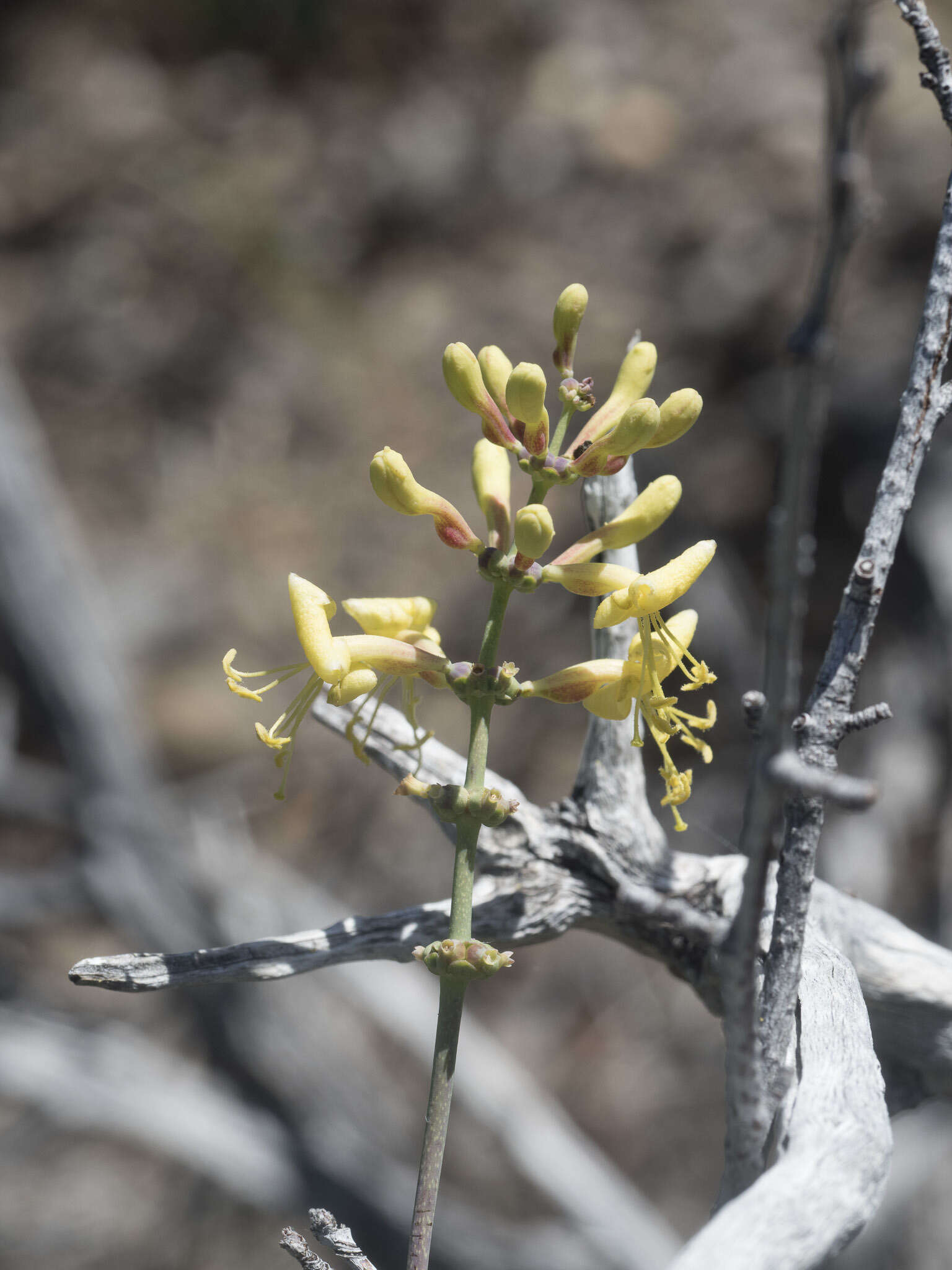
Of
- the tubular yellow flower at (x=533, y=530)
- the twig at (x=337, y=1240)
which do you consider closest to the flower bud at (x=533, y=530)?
the tubular yellow flower at (x=533, y=530)

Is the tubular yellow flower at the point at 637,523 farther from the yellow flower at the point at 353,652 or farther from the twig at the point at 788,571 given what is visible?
the twig at the point at 788,571

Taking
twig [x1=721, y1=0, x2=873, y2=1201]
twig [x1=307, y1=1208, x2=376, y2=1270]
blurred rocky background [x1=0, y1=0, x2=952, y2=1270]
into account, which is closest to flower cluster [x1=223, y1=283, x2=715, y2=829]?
twig [x1=721, y1=0, x2=873, y2=1201]

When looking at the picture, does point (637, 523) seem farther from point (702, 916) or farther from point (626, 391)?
point (702, 916)

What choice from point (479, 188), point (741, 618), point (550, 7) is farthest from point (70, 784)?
point (550, 7)

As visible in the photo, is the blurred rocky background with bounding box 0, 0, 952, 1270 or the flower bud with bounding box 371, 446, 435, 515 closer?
the flower bud with bounding box 371, 446, 435, 515

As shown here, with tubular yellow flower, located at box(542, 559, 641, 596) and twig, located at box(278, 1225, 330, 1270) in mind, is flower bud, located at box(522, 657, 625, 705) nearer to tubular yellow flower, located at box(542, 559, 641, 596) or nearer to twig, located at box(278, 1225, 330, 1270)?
tubular yellow flower, located at box(542, 559, 641, 596)

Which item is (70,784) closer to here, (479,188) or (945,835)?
(945,835)

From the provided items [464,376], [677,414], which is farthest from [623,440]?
[464,376]
